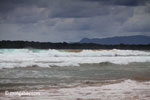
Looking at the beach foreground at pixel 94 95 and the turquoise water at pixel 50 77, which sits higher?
the beach foreground at pixel 94 95

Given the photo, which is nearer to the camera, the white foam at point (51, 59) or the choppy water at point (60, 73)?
the choppy water at point (60, 73)

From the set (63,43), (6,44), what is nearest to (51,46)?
(63,43)

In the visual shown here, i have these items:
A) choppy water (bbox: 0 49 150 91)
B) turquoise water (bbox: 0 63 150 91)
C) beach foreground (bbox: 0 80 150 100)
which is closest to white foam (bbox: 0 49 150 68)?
choppy water (bbox: 0 49 150 91)

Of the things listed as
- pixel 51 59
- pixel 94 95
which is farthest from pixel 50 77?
pixel 51 59

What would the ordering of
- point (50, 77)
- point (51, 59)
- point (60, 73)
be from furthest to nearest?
point (51, 59)
point (60, 73)
point (50, 77)

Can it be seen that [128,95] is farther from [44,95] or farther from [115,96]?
[44,95]

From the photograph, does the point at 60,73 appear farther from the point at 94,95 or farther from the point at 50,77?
the point at 94,95

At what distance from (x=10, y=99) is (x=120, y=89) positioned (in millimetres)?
4109

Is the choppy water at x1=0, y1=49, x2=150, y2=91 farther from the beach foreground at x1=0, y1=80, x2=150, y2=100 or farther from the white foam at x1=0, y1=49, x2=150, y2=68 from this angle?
the beach foreground at x1=0, y1=80, x2=150, y2=100

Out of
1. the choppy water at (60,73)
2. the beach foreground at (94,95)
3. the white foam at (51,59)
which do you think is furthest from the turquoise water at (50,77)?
the white foam at (51,59)

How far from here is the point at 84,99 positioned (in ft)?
28.4

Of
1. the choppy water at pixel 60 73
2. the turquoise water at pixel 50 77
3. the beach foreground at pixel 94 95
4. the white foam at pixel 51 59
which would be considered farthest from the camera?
the white foam at pixel 51 59

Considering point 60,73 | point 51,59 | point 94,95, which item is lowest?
point 51,59

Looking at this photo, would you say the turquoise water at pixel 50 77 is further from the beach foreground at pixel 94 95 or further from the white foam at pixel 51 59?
the white foam at pixel 51 59
